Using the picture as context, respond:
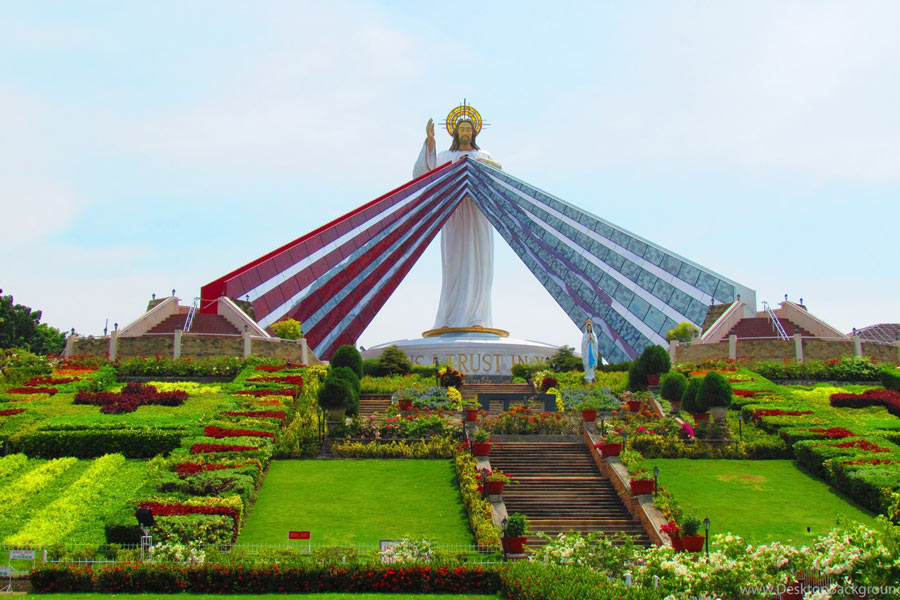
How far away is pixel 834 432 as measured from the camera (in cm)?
1606

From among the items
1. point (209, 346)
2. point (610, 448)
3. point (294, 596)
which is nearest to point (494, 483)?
point (610, 448)

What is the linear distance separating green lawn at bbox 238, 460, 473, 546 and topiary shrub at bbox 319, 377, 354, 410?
1.60 metres

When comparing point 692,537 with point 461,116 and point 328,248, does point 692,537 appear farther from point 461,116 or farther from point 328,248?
point 461,116

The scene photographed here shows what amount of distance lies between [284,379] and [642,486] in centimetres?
983

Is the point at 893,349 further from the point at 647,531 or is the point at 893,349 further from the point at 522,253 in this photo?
the point at 647,531

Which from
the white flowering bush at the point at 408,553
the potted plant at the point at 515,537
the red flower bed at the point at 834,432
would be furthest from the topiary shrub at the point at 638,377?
the white flowering bush at the point at 408,553

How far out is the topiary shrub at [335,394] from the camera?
1664 cm

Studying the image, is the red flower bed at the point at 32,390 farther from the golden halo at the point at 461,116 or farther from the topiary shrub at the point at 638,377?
the golden halo at the point at 461,116

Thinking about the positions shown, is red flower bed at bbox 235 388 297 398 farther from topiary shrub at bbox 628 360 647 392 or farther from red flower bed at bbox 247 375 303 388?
topiary shrub at bbox 628 360 647 392

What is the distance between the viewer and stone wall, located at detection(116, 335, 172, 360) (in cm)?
2389

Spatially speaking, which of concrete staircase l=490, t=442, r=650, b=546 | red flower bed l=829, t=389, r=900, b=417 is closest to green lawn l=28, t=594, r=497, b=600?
concrete staircase l=490, t=442, r=650, b=546

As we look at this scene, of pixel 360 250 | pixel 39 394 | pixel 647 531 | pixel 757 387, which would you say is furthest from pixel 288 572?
pixel 360 250

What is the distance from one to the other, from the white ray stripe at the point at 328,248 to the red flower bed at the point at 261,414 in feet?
36.2

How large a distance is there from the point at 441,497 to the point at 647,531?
3.05 metres
